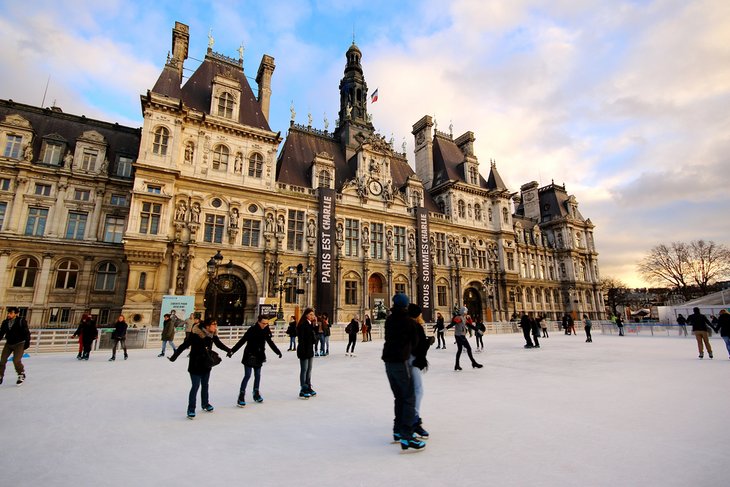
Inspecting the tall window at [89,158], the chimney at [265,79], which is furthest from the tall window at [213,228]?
the chimney at [265,79]

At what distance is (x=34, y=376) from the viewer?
31.4ft

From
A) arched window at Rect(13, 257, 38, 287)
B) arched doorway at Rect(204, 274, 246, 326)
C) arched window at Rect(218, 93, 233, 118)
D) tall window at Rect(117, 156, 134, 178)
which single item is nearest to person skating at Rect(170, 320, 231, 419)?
arched doorway at Rect(204, 274, 246, 326)

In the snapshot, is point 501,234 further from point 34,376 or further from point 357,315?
point 34,376

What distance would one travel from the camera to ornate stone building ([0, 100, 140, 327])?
23.0 meters

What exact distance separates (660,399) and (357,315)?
25187 millimetres

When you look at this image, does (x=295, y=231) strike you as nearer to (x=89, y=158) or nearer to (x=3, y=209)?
(x=89, y=158)

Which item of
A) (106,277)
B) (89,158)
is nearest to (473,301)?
(106,277)

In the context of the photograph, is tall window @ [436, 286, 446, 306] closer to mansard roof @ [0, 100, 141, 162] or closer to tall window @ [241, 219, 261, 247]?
tall window @ [241, 219, 261, 247]

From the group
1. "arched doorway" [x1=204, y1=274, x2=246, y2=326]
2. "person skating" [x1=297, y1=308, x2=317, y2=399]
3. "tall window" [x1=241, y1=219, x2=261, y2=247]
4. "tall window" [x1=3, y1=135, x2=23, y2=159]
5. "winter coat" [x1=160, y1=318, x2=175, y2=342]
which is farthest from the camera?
"tall window" [x1=241, y1=219, x2=261, y2=247]

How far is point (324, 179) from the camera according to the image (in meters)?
Result: 32.8

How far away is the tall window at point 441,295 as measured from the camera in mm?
36281

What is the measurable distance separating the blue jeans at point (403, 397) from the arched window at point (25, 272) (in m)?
29.3

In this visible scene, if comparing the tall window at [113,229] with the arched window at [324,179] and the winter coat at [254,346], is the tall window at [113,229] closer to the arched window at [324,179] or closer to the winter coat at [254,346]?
the arched window at [324,179]

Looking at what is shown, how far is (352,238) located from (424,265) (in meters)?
8.02
